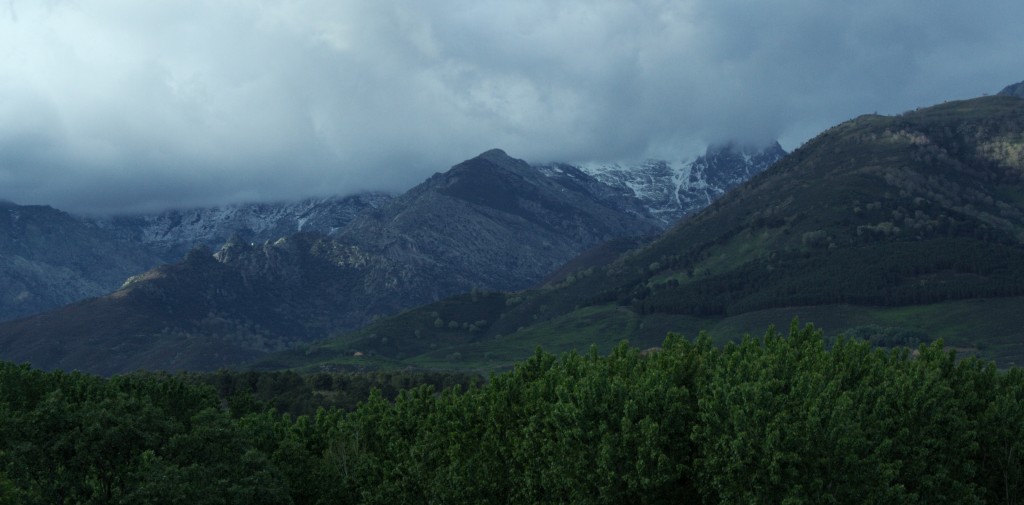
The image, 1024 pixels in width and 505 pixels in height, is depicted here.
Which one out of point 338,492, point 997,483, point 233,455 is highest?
point 233,455

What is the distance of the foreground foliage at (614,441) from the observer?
70.0 meters

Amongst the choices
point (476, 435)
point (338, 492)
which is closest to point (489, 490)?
point (476, 435)

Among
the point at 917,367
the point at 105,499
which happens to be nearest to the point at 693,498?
the point at 917,367

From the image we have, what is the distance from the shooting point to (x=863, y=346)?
9325 cm

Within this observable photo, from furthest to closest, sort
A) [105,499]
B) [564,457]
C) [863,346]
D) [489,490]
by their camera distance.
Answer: [863,346], [489,490], [564,457], [105,499]

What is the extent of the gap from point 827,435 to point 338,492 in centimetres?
4548

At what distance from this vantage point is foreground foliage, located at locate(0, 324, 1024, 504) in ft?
230

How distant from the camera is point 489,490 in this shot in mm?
85500

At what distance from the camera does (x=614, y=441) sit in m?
75.8

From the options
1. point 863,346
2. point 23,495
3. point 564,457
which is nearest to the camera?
point 23,495

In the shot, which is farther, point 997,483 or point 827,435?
point 997,483

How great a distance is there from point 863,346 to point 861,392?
564 inches

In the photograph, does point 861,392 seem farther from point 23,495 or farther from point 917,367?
point 23,495

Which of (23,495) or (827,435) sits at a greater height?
(23,495)
